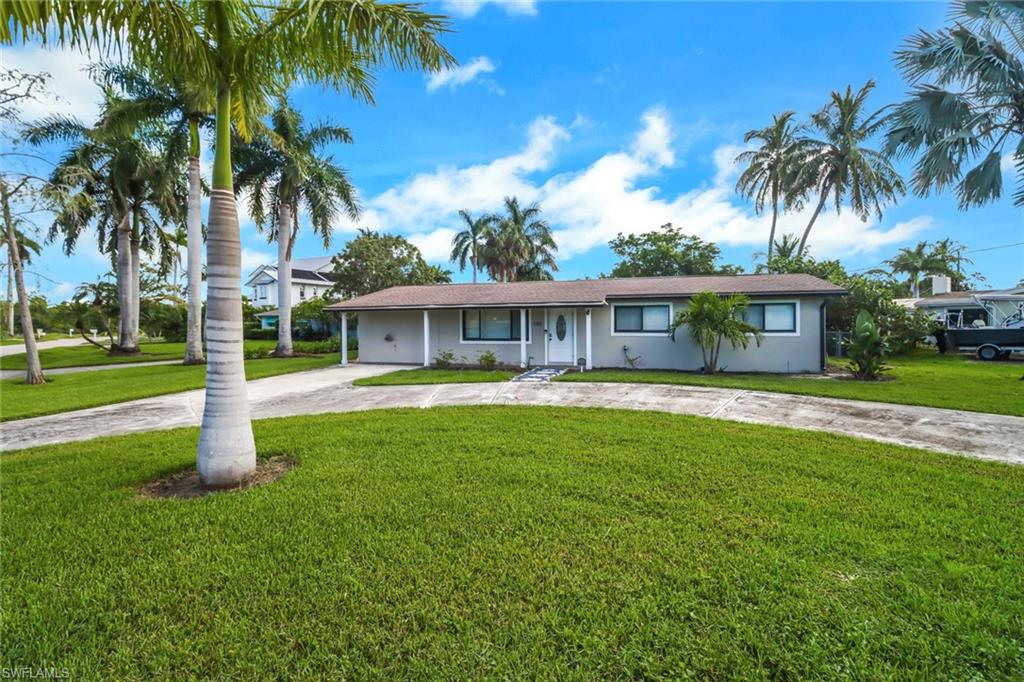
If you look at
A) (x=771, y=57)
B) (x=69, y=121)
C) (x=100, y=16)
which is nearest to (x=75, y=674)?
(x=100, y=16)

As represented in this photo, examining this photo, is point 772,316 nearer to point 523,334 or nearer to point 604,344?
point 604,344

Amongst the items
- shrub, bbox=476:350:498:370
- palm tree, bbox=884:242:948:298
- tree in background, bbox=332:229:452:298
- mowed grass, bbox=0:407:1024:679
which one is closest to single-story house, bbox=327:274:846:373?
shrub, bbox=476:350:498:370

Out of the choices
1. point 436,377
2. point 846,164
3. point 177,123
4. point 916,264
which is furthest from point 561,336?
point 916,264

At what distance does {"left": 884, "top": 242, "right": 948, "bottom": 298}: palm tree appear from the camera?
36000 millimetres

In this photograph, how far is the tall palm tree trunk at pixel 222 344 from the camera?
4.17 metres

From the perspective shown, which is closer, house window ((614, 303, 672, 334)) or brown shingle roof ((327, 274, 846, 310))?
brown shingle roof ((327, 274, 846, 310))

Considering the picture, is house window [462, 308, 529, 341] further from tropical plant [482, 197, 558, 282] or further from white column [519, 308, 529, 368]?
tropical plant [482, 197, 558, 282]

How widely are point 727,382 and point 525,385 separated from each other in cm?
484

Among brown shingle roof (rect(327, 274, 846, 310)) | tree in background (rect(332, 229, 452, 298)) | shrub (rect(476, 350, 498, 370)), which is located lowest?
shrub (rect(476, 350, 498, 370))

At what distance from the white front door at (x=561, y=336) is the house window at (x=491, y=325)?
0.81 metres

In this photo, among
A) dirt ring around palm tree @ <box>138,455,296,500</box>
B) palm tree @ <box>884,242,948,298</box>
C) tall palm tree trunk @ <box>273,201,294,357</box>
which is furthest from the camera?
palm tree @ <box>884,242,948,298</box>

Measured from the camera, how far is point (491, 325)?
14.7 m

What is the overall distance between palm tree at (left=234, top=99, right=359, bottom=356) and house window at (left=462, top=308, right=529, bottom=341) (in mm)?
7999

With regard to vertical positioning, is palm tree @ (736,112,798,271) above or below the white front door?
above
